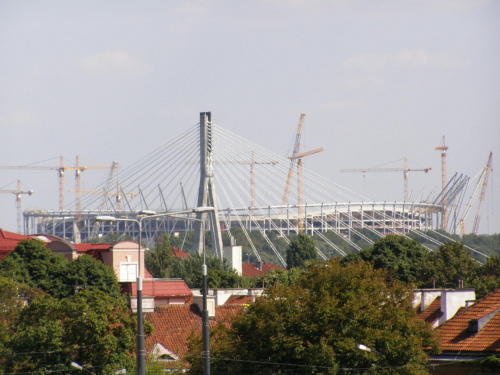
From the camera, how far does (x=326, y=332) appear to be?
1134 inches

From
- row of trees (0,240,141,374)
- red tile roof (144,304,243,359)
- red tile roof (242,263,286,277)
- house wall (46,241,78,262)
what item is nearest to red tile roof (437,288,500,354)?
red tile roof (144,304,243,359)

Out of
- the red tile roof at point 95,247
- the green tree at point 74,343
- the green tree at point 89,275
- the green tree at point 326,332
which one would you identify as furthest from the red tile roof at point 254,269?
the green tree at point 74,343

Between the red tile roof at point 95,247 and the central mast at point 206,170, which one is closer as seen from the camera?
the red tile roof at point 95,247

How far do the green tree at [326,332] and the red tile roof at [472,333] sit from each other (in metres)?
1.10

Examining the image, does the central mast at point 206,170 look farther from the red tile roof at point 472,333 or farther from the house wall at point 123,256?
the red tile roof at point 472,333

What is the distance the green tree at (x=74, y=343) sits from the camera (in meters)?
28.9

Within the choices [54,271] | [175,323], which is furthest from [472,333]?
[54,271]

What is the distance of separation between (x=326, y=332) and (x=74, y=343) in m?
7.32

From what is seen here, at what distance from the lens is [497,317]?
30625 mm

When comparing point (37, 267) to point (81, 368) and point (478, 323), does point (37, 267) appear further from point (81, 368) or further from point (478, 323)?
point (478, 323)

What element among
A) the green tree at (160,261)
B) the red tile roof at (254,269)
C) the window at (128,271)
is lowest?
the red tile roof at (254,269)

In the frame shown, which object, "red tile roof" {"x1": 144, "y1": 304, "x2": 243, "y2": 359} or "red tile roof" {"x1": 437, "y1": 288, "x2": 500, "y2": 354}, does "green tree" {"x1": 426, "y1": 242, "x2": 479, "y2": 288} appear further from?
"red tile roof" {"x1": 437, "y1": 288, "x2": 500, "y2": 354}

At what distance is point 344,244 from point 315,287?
154 metres

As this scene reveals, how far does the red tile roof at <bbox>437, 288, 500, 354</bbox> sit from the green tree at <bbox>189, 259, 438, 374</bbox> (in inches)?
43.2
